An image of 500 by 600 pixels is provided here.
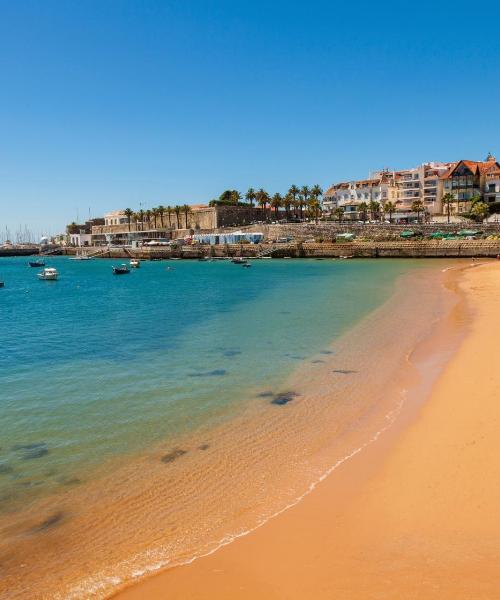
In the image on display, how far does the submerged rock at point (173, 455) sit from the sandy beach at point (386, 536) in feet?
11.0

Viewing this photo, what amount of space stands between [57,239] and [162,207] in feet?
193

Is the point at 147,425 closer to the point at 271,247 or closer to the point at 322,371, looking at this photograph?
the point at 322,371

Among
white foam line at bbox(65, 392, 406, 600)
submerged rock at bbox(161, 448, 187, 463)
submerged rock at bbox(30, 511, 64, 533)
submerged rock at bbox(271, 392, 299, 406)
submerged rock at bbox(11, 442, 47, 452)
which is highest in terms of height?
submerged rock at bbox(11, 442, 47, 452)

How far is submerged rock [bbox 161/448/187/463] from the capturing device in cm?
1109

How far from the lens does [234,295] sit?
45.1 meters

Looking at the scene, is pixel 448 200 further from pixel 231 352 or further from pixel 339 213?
pixel 231 352

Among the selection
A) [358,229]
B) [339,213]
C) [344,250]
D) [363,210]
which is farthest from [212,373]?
[339,213]

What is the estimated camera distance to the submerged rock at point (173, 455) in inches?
437

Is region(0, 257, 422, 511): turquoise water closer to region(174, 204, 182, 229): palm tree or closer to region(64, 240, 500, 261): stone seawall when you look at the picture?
region(64, 240, 500, 261): stone seawall

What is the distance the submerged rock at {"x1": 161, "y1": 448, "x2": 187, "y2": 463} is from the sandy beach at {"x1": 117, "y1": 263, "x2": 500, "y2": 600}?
335cm

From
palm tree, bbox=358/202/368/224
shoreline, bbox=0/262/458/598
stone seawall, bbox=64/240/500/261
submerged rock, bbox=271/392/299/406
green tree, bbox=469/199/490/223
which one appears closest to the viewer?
shoreline, bbox=0/262/458/598

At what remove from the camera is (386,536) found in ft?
25.9

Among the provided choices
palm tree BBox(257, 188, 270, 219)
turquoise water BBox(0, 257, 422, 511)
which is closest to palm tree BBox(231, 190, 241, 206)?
palm tree BBox(257, 188, 270, 219)

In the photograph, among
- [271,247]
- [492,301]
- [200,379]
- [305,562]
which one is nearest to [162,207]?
[271,247]
